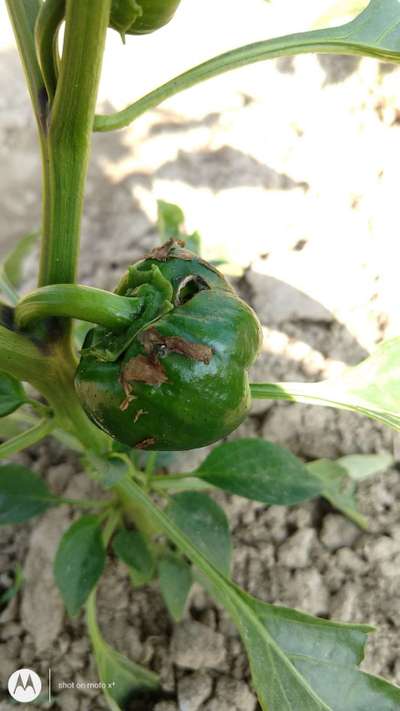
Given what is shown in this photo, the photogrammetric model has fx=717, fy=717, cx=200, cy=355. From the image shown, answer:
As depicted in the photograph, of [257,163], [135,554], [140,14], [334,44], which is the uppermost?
[257,163]

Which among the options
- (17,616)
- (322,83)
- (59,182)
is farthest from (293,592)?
(322,83)

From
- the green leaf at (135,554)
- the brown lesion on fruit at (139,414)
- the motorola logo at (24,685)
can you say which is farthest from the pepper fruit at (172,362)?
the motorola logo at (24,685)

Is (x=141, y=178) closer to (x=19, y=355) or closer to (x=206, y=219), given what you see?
(x=206, y=219)

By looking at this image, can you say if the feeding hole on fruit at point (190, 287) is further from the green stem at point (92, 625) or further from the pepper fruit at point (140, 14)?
the green stem at point (92, 625)

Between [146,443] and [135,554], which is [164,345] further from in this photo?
[135,554]

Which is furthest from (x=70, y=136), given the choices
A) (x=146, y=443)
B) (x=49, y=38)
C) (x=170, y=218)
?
(x=170, y=218)

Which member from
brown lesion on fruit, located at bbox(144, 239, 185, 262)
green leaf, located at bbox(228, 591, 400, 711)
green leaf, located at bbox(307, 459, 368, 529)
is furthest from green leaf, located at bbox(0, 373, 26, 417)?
green leaf, located at bbox(307, 459, 368, 529)
